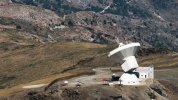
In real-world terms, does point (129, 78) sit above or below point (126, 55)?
below

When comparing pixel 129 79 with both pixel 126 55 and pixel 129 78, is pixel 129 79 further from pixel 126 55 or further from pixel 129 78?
pixel 126 55

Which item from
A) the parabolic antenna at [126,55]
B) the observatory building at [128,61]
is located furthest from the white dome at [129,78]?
the parabolic antenna at [126,55]

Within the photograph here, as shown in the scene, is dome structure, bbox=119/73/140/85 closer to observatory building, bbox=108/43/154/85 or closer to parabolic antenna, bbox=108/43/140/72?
observatory building, bbox=108/43/154/85

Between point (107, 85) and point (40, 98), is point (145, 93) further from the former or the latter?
point (40, 98)

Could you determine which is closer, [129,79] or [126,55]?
[126,55]

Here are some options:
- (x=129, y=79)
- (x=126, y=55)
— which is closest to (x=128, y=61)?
(x=126, y=55)

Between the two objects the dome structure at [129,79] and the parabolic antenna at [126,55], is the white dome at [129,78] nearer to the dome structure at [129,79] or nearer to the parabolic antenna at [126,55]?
the dome structure at [129,79]

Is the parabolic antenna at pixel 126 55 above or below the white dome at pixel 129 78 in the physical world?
above
